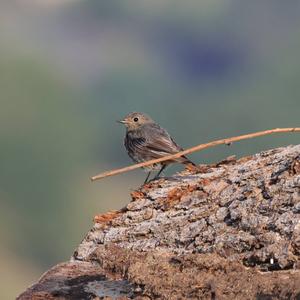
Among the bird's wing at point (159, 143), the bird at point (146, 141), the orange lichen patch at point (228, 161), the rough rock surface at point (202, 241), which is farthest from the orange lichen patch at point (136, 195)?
the bird's wing at point (159, 143)

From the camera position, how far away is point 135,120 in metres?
17.4

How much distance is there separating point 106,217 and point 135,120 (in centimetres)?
671

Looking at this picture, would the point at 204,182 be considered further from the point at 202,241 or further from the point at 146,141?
the point at 146,141

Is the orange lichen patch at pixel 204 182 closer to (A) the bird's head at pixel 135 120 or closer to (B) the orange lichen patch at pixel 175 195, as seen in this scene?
(B) the orange lichen patch at pixel 175 195

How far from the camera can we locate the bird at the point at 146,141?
15.7 metres

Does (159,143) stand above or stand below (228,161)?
above

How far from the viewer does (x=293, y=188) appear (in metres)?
9.38

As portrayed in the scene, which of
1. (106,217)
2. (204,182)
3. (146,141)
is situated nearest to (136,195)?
(106,217)

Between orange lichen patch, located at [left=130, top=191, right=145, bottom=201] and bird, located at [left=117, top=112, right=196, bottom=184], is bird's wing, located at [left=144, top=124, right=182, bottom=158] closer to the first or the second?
bird, located at [left=117, top=112, right=196, bottom=184]

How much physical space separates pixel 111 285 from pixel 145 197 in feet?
6.92

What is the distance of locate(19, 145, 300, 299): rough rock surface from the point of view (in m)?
8.10

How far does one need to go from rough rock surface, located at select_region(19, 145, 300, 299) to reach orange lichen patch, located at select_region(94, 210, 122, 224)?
11 mm

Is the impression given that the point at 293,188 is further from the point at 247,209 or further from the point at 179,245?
the point at 179,245

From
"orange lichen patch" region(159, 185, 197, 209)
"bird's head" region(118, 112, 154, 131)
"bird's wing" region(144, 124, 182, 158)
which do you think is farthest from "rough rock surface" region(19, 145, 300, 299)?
"bird's head" region(118, 112, 154, 131)
